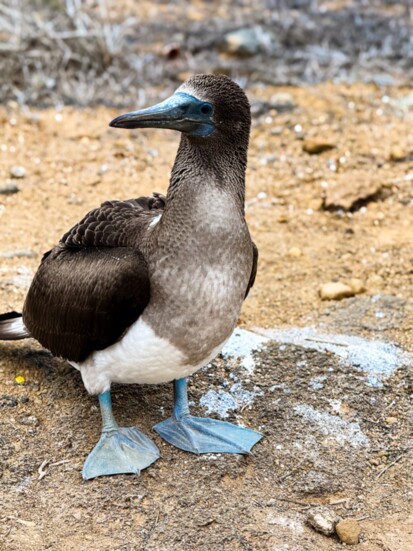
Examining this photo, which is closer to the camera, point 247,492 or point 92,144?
point 247,492

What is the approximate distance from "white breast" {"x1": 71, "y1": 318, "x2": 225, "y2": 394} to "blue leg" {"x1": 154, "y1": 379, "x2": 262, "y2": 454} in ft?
1.20

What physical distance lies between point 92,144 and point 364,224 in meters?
2.65

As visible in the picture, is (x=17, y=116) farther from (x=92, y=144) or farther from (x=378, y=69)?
(x=378, y=69)

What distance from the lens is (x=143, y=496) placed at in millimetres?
3822

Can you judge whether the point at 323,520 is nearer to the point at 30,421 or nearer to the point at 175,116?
the point at 30,421

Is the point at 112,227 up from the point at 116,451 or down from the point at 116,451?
up

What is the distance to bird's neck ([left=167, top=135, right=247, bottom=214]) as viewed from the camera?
370cm

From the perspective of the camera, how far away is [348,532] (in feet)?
12.0

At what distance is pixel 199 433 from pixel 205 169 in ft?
4.49

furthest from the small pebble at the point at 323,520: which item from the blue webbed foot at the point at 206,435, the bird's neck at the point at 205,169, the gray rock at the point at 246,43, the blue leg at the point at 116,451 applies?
the gray rock at the point at 246,43

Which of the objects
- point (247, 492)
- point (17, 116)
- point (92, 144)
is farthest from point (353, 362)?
point (17, 116)

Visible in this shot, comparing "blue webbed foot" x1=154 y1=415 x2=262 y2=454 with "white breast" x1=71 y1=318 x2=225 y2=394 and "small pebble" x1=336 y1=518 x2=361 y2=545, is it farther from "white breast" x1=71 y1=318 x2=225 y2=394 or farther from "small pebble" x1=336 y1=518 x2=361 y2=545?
"small pebble" x1=336 y1=518 x2=361 y2=545

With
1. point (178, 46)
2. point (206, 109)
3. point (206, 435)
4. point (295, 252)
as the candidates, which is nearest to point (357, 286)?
point (295, 252)

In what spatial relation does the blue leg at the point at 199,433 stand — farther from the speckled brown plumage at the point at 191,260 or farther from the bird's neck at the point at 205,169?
the bird's neck at the point at 205,169
